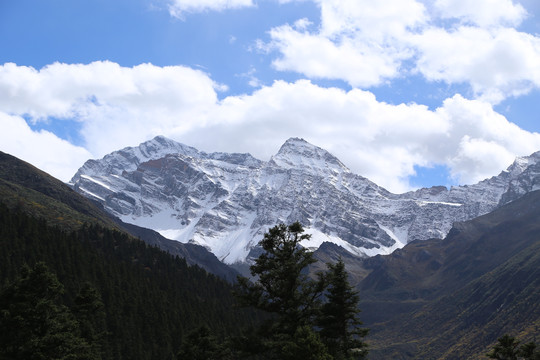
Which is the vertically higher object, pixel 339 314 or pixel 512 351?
pixel 512 351

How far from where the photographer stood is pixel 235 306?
40.2 m

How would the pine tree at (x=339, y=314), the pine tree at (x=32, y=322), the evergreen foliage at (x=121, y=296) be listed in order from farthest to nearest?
the evergreen foliage at (x=121, y=296)
the pine tree at (x=339, y=314)
the pine tree at (x=32, y=322)

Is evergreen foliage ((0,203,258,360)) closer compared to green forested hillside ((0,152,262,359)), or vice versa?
evergreen foliage ((0,203,258,360))

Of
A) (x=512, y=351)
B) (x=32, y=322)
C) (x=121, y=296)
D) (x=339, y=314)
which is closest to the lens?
(x=32, y=322)

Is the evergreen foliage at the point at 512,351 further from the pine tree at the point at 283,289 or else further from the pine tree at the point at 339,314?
the pine tree at the point at 283,289

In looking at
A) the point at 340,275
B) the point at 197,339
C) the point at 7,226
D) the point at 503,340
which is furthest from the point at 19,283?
the point at 7,226

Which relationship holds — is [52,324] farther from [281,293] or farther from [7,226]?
[7,226]

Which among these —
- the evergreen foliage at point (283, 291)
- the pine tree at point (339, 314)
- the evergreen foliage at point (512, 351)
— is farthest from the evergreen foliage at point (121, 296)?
the evergreen foliage at point (283, 291)

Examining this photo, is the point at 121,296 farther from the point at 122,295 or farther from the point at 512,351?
the point at 512,351

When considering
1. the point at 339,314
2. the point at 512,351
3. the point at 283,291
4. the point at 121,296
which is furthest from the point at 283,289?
the point at 121,296

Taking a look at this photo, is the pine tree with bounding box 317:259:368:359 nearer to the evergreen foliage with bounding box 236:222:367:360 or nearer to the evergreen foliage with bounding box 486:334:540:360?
the evergreen foliage with bounding box 236:222:367:360

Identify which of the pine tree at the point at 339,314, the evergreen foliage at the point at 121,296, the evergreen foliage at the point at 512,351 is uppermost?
the evergreen foliage at the point at 512,351

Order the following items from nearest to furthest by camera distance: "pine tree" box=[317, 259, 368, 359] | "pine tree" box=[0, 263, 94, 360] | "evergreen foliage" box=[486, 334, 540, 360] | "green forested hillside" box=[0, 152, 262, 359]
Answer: "pine tree" box=[0, 263, 94, 360] < "pine tree" box=[317, 259, 368, 359] < "evergreen foliage" box=[486, 334, 540, 360] < "green forested hillside" box=[0, 152, 262, 359]

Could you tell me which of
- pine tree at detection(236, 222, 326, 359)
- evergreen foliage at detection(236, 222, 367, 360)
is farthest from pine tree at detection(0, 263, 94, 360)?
pine tree at detection(236, 222, 326, 359)
